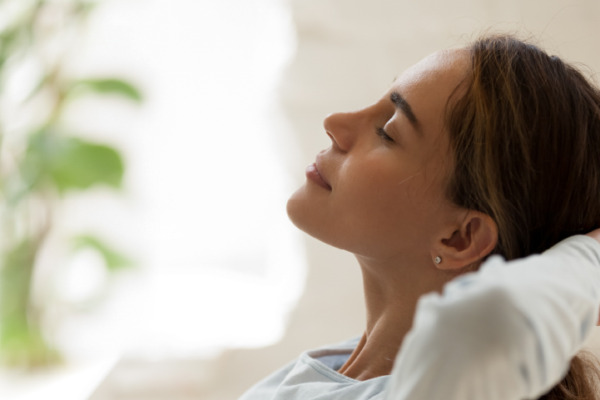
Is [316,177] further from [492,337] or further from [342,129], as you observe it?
[492,337]

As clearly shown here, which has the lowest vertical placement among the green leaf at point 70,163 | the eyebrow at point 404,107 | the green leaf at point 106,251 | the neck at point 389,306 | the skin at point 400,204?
the neck at point 389,306

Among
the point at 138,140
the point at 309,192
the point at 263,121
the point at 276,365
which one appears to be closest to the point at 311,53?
the point at 263,121

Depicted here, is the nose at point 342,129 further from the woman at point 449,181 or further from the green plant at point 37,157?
the green plant at point 37,157

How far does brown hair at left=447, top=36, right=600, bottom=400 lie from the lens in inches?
39.2

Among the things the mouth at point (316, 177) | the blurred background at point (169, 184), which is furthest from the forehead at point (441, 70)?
the blurred background at point (169, 184)

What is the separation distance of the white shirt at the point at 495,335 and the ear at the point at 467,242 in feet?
1.12

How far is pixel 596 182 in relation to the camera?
A: 1032 mm

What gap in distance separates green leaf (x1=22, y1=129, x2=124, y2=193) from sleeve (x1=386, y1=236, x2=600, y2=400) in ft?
5.54

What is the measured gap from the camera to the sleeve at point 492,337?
0.58m

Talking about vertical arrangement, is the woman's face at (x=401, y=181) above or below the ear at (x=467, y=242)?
above

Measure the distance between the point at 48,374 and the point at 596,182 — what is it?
1708 mm

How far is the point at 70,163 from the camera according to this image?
2209 mm

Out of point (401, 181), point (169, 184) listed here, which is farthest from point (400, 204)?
point (169, 184)

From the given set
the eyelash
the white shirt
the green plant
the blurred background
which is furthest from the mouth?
the green plant
